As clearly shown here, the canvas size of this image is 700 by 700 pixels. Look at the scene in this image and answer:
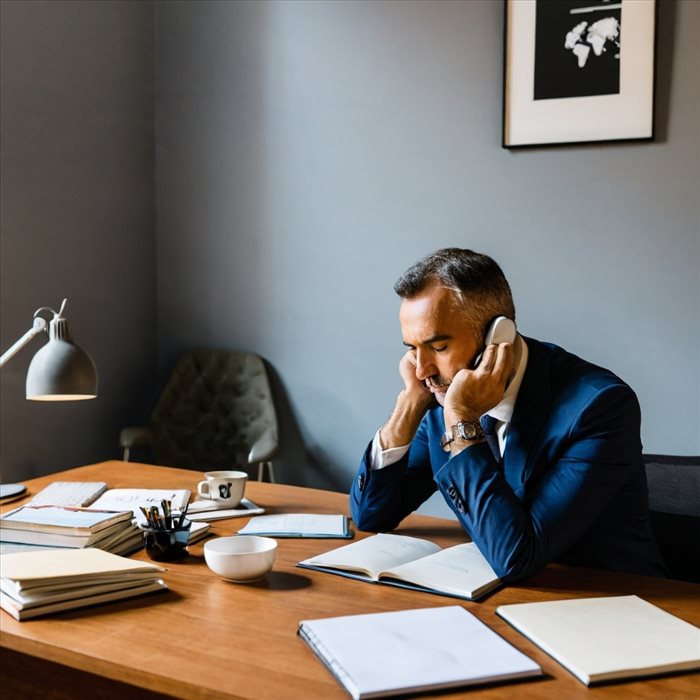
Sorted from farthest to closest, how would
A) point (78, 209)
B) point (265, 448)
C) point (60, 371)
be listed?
point (78, 209) < point (265, 448) < point (60, 371)

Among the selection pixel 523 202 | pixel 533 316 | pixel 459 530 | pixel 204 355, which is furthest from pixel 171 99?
pixel 459 530

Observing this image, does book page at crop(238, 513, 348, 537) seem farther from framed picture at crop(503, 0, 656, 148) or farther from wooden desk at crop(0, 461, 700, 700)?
framed picture at crop(503, 0, 656, 148)

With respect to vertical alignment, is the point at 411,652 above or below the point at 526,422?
below

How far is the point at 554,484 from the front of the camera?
53.0 inches

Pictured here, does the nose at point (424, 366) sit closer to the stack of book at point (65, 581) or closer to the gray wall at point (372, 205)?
the stack of book at point (65, 581)

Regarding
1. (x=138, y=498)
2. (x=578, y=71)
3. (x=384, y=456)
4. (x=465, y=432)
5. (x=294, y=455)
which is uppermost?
(x=578, y=71)

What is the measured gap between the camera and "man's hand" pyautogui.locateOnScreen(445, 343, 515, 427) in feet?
4.73

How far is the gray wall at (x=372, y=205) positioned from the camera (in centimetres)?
261

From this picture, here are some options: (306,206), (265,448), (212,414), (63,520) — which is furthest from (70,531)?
(306,206)

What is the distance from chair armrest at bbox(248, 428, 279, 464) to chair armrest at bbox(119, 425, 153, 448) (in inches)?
16.6

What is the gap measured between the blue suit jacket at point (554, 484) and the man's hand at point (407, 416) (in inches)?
2.5

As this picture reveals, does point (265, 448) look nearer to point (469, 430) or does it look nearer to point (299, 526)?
point (299, 526)

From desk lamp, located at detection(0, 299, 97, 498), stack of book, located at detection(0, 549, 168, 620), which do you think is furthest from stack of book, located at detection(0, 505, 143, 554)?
desk lamp, located at detection(0, 299, 97, 498)

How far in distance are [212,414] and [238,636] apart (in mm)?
2274
